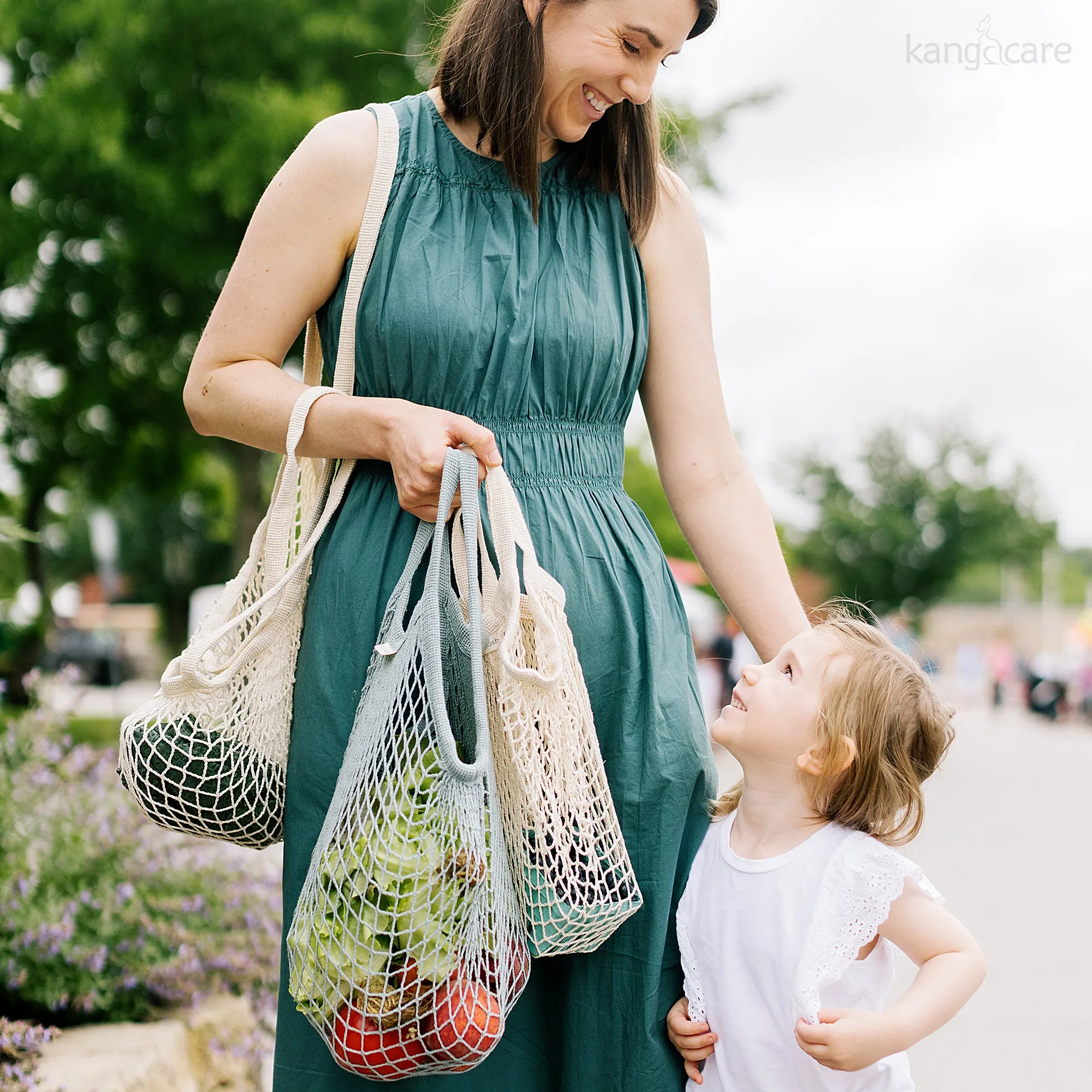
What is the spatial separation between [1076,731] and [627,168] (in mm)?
20810

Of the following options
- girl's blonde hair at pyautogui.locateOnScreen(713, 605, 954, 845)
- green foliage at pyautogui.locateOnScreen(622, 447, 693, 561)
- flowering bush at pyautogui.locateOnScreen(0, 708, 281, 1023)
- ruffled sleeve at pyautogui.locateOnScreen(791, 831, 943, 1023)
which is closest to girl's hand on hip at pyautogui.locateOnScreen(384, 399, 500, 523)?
girl's blonde hair at pyautogui.locateOnScreen(713, 605, 954, 845)

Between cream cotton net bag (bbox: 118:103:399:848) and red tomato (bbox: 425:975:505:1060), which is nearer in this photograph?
red tomato (bbox: 425:975:505:1060)

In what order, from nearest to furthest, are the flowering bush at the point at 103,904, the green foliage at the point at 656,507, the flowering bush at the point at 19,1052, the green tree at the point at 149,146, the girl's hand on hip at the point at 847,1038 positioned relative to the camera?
1. the girl's hand on hip at the point at 847,1038
2. the flowering bush at the point at 19,1052
3. the flowering bush at the point at 103,904
4. the green tree at the point at 149,146
5. the green foliage at the point at 656,507

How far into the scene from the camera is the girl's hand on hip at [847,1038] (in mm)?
1659

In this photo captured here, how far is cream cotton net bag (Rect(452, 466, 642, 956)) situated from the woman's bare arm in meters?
0.24

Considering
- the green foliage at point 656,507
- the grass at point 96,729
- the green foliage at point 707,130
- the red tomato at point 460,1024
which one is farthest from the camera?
the green foliage at point 656,507

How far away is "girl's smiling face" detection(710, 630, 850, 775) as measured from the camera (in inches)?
73.4

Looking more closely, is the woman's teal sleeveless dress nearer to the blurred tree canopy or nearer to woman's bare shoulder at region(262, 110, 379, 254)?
woman's bare shoulder at region(262, 110, 379, 254)

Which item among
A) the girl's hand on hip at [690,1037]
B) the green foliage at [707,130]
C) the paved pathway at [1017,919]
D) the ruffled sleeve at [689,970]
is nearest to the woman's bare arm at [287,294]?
the ruffled sleeve at [689,970]

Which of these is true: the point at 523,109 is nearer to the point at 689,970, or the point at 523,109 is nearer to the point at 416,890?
the point at 416,890

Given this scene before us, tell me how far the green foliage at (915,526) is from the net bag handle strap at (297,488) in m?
29.9

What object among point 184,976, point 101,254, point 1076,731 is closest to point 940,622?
point 1076,731

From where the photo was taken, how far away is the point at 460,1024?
4.64 feet

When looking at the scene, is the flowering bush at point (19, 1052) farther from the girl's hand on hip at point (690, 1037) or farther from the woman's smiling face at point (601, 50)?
the woman's smiling face at point (601, 50)
